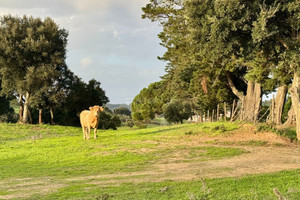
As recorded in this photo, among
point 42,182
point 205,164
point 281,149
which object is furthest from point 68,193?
point 281,149

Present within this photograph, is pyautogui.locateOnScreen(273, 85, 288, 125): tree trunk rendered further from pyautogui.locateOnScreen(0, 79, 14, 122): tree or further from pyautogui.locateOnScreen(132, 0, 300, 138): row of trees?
pyautogui.locateOnScreen(0, 79, 14, 122): tree

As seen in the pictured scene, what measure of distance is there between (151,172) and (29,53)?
30.7m

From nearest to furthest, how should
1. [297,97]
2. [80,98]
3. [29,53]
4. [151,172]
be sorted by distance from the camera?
[151,172] → [297,97] → [29,53] → [80,98]

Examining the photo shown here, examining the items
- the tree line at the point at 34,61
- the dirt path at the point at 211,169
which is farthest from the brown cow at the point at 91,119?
the tree line at the point at 34,61

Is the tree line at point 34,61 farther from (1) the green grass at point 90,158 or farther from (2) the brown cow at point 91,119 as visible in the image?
(1) the green grass at point 90,158

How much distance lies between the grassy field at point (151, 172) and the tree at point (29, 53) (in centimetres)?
1899

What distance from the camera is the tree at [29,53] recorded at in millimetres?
36938

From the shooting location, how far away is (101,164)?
14.1 metres

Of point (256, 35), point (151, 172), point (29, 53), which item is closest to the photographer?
point (151, 172)

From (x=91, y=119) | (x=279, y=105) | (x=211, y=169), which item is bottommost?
(x=211, y=169)

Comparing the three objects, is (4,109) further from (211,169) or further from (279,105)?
(211,169)

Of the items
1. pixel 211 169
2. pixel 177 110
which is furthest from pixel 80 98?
pixel 211 169

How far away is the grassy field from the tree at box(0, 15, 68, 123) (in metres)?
19.0

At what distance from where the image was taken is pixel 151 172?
1180cm
